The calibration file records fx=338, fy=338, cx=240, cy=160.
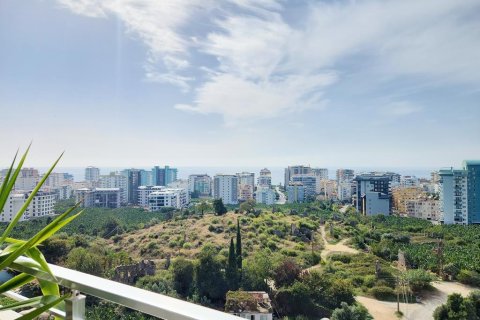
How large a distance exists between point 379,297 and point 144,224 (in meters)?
14.3

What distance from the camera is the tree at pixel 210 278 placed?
42.4 ft

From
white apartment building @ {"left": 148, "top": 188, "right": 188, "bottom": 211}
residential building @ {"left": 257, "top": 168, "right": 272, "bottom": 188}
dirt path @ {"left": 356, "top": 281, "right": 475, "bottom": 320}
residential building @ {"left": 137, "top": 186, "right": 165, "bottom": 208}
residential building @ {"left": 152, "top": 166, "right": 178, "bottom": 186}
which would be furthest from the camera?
residential building @ {"left": 152, "top": 166, "right": 178, "bottom": 186}

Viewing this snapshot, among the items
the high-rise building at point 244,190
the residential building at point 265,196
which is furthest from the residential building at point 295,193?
the high-rise building at point 244,190

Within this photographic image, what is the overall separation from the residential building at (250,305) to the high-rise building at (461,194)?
2174 cm

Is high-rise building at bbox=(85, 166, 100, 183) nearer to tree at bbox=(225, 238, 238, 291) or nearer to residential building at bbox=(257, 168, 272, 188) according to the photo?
residential building at bbox=(257, 168, 272, 188)

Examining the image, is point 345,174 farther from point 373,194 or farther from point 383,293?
point 383,293

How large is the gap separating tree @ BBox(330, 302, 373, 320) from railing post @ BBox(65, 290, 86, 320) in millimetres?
11832

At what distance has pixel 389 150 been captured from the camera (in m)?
29.4

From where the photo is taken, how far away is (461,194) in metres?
27.3

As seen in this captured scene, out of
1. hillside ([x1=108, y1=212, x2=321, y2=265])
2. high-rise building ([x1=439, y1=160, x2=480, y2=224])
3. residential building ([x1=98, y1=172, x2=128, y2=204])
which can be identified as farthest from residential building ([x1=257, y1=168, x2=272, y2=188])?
hillside ([x1=108, y1=212, x2=321, y2=265])

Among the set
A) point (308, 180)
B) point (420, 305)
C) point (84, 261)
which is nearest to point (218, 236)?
point (84, 261)

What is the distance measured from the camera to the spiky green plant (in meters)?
0.60

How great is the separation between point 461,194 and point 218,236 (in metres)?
20.8

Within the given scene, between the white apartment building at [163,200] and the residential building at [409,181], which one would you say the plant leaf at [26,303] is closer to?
the white apartment building at [163,200]
